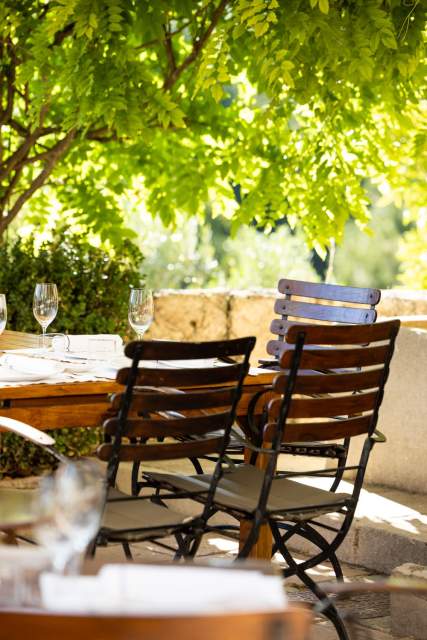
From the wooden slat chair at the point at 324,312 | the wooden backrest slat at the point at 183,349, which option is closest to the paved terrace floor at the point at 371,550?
the wooden slat chair at the point at 324,312

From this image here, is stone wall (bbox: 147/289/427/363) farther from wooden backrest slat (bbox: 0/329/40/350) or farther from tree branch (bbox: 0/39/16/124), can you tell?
wooden backrest slat (bbox: 0/329/40/350)

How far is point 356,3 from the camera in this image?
19.1 ft

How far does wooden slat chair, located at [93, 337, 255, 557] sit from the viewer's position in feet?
11.7

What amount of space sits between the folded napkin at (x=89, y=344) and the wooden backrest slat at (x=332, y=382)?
1089mm

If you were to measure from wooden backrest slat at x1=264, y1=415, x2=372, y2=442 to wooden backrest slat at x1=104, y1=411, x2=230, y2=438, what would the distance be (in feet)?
0.61

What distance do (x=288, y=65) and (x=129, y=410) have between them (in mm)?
2514

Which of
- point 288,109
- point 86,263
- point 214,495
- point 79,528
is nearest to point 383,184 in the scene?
point 288,109

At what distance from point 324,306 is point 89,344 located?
3.43 feet

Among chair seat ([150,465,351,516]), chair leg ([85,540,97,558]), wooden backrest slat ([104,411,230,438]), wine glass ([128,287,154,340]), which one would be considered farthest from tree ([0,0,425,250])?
chair leg ([85,540,97,558])

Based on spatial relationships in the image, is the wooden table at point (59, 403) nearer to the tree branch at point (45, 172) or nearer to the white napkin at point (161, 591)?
the white napkin at point (161, 591)

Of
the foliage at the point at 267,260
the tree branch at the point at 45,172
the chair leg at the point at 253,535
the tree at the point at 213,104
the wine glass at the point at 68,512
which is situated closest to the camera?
the wine glass at the point at 68,512

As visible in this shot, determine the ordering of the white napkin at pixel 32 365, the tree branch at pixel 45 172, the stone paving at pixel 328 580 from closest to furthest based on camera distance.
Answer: the white napkin at pixel 32 365 < the stone paving at pixel 328 580 < the tree branch at pixel 45 172

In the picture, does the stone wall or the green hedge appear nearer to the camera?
the green hedge

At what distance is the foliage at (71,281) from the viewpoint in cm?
657
